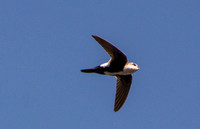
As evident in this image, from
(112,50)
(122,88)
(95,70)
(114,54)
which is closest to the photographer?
(112,50)

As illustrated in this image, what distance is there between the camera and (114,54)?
1289 cm

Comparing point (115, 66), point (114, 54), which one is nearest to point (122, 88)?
point (115, 66)

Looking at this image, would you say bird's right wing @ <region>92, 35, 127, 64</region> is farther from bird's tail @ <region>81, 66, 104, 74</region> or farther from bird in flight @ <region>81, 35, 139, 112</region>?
bird's tail @ <region>81, 66, 104, 74</region>

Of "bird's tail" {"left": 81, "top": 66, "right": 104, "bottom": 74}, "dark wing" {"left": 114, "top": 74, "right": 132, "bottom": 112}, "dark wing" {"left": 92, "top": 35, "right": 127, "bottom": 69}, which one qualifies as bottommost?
"dark wing" {"left": 114, "top": 74, "right": 132, "bottom": 112}

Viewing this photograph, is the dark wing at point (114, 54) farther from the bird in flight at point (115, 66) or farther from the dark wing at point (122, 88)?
the dark wing at point (122, 88)

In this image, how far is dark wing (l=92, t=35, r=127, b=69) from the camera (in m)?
12.4

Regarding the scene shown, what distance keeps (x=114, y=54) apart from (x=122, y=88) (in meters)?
2.08

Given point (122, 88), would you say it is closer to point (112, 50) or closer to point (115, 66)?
point (115, 66)

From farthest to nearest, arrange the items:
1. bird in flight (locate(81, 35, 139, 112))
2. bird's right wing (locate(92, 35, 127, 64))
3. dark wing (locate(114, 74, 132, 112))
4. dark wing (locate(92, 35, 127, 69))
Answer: dark wing (locate(114, 74, 132, 112))
bird in flight (locate(81, 35, 139, 112))
dark wing (locate(92, 35, 127, 69))
bird's right wing (locate(92, 35, 127, 64))

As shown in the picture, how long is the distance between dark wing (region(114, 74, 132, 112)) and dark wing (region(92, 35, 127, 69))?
145cm

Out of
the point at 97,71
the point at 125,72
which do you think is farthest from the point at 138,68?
the point at 97,71

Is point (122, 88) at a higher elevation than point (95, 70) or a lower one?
lower

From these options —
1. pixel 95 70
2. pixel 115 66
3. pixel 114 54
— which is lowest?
pixel 95 70

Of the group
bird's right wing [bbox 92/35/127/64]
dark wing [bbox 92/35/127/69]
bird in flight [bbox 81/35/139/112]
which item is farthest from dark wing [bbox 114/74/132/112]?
bird's right wing [bbox 92/35/127/64]
